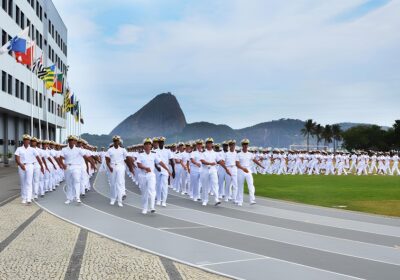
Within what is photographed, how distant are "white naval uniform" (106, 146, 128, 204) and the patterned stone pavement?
4.89 meters

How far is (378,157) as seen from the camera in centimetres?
4225

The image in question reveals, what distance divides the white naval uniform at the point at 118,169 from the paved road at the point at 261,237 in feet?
1.81

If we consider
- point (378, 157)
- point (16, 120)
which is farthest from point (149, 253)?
point (16, 120)

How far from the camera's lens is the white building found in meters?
43.7

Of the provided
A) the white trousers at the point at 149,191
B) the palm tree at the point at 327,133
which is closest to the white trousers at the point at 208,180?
the white trousers at the point at 149,191

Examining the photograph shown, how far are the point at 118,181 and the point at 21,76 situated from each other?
3701 cm

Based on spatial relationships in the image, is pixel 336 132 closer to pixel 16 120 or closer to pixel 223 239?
pixel 16 120

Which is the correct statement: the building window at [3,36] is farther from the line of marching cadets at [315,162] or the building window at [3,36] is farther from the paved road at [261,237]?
the paved road at [261,237]

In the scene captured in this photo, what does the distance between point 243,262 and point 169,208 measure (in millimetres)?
7892

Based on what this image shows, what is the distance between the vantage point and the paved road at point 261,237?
7533 millimetres

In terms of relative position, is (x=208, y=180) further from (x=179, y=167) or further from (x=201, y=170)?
(x=179, y=167)

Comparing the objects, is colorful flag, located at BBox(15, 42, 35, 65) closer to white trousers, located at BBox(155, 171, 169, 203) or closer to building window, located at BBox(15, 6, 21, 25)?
building window, located at BBox(15, 6, 21, 25)

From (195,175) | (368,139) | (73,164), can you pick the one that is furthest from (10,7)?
(368,139)

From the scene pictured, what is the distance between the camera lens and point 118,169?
16.2 m
